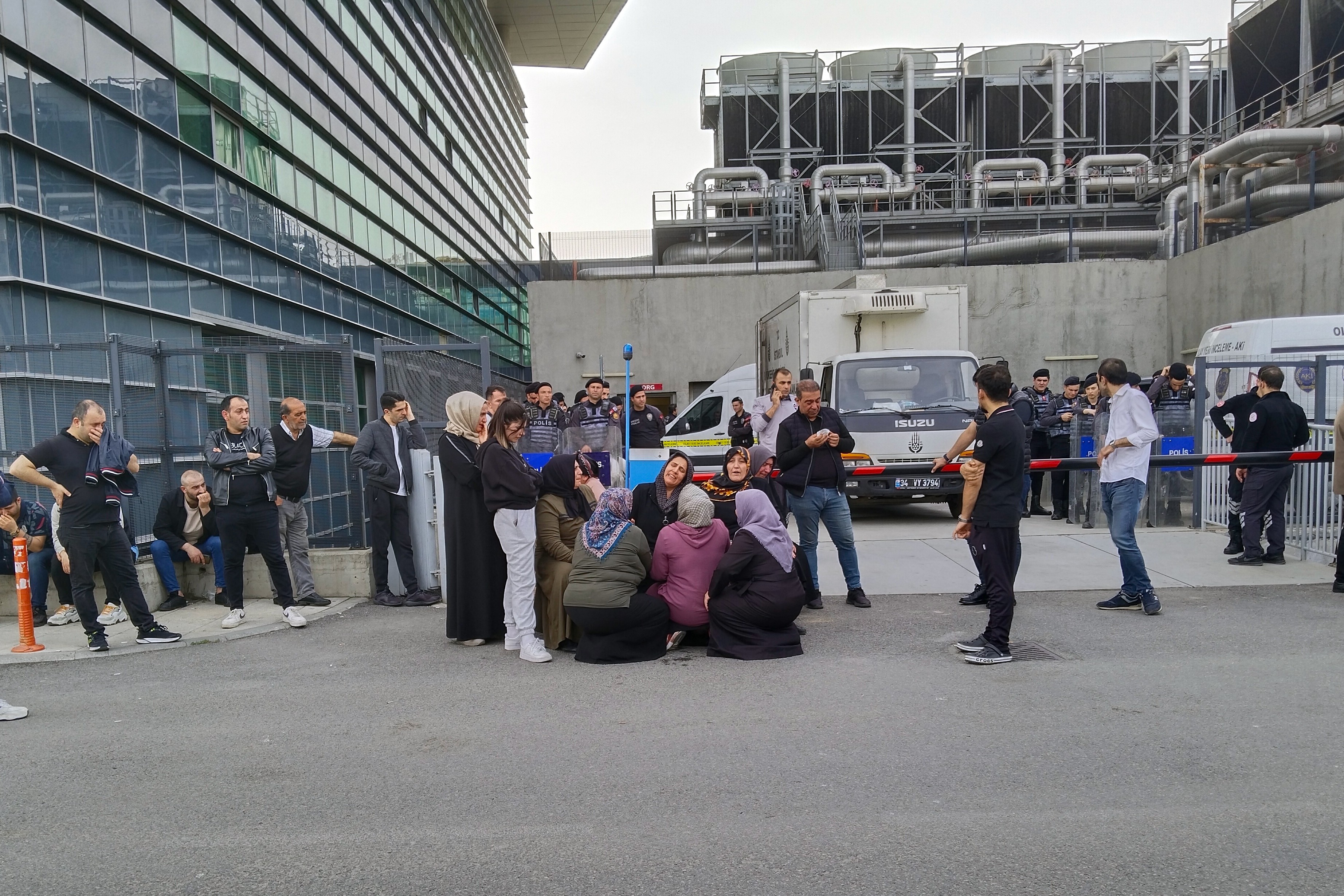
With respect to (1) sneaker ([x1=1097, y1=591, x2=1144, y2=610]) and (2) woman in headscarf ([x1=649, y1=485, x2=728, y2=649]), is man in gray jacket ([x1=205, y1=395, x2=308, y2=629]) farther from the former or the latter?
(1) sneaker ([x1=1097, y1=591, x2=1144, y2=610])

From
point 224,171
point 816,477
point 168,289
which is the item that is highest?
point 224,171

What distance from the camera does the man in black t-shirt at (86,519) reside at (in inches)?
244

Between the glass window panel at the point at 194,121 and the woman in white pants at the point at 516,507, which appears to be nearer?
the woman in white pants at the point at 516,507

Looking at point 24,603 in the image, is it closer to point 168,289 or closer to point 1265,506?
point 168,289

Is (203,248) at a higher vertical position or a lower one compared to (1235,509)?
higher

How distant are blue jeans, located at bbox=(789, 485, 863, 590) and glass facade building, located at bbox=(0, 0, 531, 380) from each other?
7.51 metres

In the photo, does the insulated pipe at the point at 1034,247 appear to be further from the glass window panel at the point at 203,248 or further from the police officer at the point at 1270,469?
the police officer at the point at 1270,469

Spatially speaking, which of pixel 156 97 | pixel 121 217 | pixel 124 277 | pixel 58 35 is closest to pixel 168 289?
pixel 124 277

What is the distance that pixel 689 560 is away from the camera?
6031 mm

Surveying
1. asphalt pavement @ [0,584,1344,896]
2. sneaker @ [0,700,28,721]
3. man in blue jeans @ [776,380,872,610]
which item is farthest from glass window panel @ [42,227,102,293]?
man in blue jeans @ [776,380,872,610]

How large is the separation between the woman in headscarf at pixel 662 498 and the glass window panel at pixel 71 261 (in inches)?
349

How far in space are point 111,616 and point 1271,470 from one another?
1043 cm

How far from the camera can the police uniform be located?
8.32m

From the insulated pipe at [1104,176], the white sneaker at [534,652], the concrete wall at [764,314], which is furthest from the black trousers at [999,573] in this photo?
the insulated pipe at [1104,176]
